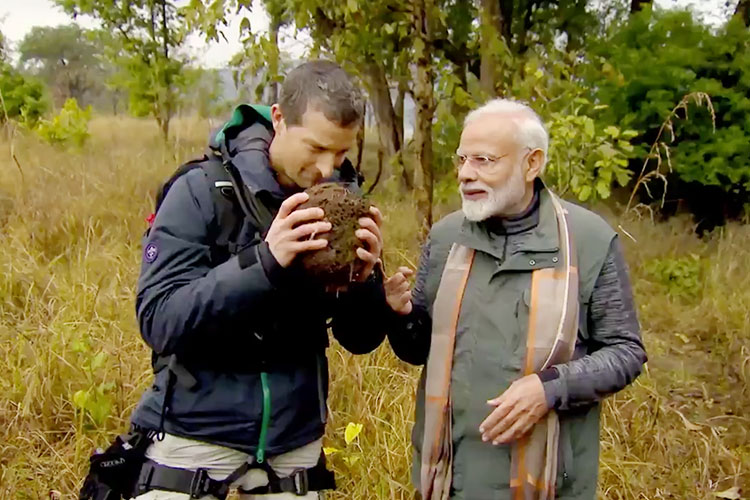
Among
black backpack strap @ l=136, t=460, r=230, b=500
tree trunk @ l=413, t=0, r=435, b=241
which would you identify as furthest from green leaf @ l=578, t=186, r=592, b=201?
black backpack strap @ l=136, t=460, r=230, b=500

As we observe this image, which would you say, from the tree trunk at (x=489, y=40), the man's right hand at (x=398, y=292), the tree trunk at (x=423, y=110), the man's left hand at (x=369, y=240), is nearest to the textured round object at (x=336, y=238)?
the man's left hand at (x=369, y=240)

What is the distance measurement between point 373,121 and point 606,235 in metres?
10.4

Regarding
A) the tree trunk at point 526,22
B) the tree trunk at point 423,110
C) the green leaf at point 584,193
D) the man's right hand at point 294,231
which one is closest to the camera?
the man's right hand at point 294,231

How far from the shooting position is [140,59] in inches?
429

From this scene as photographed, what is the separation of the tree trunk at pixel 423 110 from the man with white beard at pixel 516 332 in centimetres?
172

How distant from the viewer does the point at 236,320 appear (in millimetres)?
1653

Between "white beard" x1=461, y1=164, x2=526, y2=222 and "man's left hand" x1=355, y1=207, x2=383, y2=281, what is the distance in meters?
0.40

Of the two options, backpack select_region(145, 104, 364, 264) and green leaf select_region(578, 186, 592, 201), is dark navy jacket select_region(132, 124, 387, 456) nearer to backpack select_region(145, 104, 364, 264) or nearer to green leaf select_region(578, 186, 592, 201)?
backpack select_region(145, 104, 364, 264)

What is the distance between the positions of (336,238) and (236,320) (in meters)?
0.29

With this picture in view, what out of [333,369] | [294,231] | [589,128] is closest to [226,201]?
[294,231]

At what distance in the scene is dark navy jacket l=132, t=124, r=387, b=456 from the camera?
1.63 meters

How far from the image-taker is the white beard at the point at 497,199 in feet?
6.75

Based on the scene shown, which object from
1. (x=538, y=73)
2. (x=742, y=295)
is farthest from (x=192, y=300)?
(x=742, y=295)

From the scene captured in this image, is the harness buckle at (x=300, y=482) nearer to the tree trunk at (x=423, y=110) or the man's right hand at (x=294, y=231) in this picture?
the man's right hand at (x=294, y=231)
